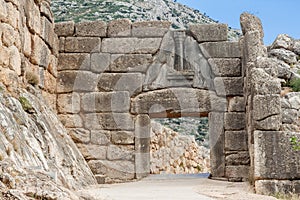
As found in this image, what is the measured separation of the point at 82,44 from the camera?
367 inches

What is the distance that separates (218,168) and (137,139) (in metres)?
1.60

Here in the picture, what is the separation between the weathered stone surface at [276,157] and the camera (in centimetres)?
672

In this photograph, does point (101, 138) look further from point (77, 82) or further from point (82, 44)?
point (82, 44)

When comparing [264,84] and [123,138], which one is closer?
[264,84]

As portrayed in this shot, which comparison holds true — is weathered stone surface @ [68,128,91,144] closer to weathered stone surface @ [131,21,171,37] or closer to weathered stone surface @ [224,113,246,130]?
weathered stone surface @ [131,21,171,37]

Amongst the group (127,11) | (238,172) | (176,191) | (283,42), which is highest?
(127,11)

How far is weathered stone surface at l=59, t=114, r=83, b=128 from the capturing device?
29.9 feet

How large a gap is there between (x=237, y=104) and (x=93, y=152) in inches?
113

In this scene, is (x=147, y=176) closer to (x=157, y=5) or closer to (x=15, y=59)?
(x=15, y=59)

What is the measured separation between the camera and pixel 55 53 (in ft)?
29.8

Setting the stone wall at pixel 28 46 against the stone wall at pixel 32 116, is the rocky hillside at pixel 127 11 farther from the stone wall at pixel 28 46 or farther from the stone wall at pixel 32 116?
the stone wall at pixel 32 116

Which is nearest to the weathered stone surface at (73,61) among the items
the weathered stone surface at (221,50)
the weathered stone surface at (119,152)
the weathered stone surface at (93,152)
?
the weathered stone surface at (93,152)

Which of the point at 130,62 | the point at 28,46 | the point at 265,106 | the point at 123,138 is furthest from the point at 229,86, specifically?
the point at 28,46

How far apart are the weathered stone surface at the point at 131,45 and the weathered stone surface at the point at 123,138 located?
1.57 meters
